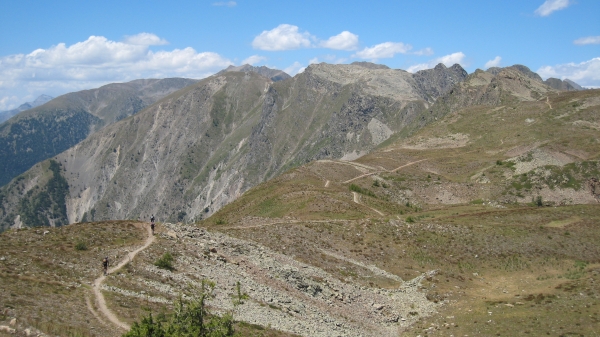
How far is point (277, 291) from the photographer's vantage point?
38.3m

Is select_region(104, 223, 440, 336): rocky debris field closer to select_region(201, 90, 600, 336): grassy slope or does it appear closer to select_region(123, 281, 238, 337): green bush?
select_region(201, 90, 600, 336): grassy slope

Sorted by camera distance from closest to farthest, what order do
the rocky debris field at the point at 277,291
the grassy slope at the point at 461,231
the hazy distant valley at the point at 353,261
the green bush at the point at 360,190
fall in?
the hazy distant valley at the point at 353,261, the rocky debris field at the point at 277,291, the grassy slope at the point at 461,231, the green bush at the point at 360,190

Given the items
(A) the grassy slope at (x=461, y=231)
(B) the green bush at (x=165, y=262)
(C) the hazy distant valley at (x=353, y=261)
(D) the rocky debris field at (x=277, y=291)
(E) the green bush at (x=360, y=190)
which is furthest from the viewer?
(E) the green bush at (x=360, y=190)

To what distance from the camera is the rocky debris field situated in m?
33.5

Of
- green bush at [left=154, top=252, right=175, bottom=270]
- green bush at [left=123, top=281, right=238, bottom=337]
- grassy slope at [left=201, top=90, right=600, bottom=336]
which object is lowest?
grassy slope at [left=201, top=90, right=600, bottom=336]

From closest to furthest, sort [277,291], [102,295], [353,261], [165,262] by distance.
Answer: [102,295] < [165,262] < [277,291] < [353,261]

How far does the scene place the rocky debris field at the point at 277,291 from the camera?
1319 inches

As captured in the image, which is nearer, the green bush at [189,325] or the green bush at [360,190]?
the green bush at [189,325]

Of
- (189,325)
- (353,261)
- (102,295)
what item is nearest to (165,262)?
(102,295)

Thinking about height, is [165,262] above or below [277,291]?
above

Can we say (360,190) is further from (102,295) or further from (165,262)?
(102,295)

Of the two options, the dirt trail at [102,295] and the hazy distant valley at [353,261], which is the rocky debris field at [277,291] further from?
the dirt trail at [102,295]

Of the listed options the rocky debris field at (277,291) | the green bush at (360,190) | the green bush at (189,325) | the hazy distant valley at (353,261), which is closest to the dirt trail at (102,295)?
the hazy distant valley at (353,261)

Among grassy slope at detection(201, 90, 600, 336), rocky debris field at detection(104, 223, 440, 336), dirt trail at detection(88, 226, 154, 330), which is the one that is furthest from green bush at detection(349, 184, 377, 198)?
dirt trail at detection(88, 226, 154, 330)
